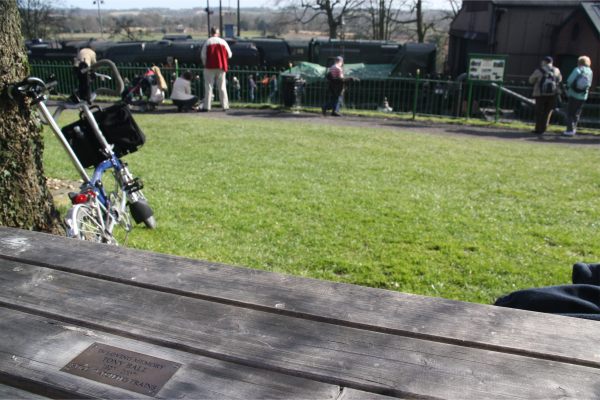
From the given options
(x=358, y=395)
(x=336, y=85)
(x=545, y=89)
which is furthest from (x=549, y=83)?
(x=358, y=395)

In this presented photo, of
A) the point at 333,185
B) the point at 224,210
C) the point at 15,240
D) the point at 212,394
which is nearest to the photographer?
the point at 212,394

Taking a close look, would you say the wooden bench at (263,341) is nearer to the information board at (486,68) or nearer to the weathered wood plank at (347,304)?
the weathered wood plank at (347,304)

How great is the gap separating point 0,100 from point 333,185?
453cm

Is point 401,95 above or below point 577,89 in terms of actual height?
below

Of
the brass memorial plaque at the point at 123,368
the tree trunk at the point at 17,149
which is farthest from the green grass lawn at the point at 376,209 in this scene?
the brass memorial plaque at the point at 123,368

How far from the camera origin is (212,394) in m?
1.33

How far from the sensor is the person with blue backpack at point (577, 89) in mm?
13422

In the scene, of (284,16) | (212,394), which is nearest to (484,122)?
(212,394)

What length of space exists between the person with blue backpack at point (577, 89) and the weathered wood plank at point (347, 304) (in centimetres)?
1367

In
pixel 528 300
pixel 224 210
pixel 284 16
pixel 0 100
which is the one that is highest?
pixel 284 16

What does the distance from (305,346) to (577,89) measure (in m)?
14.3

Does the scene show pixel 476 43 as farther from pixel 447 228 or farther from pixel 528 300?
pixel 528 300

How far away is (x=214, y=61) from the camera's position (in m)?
15.3

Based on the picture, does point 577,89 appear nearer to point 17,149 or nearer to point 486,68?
point 486,68
